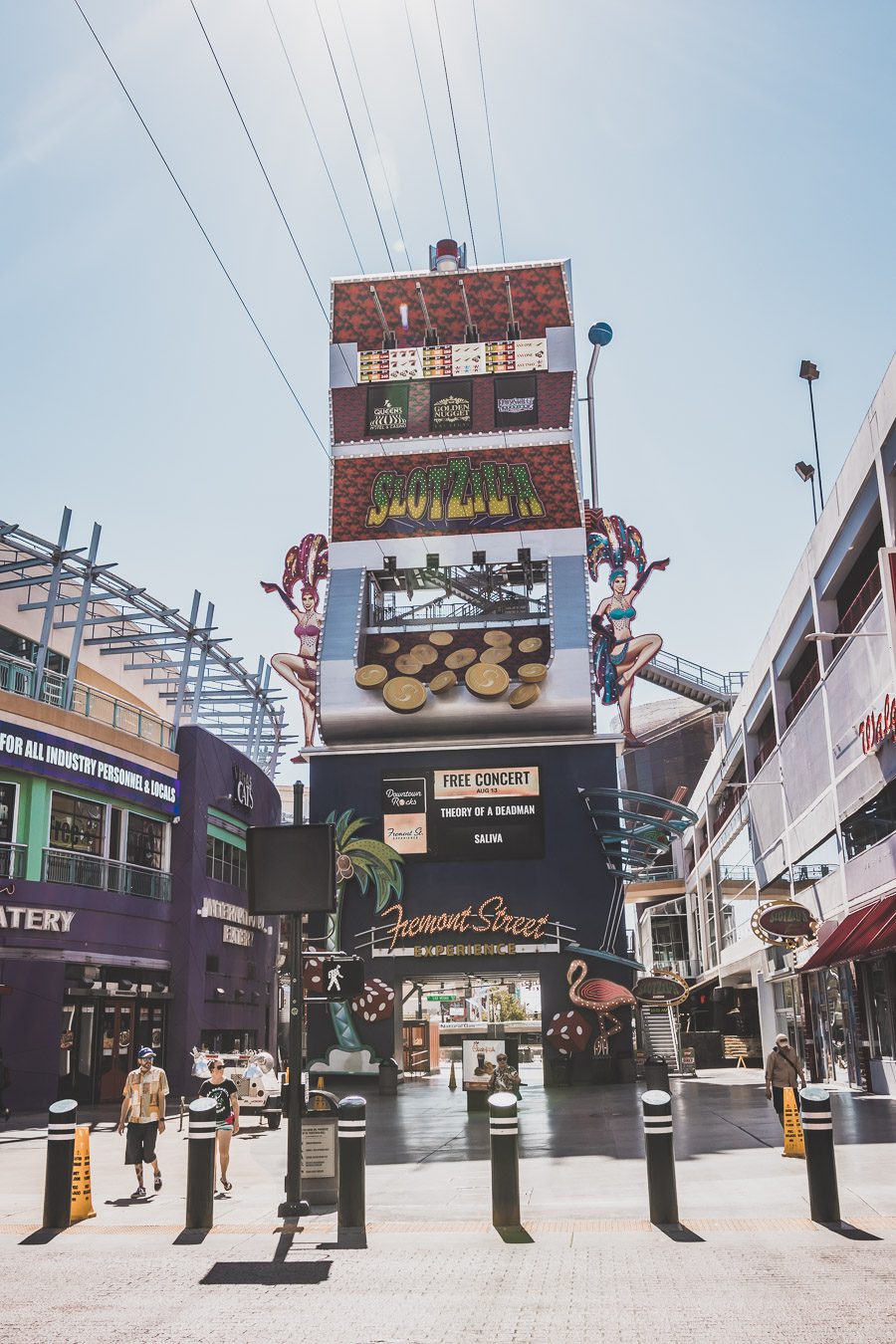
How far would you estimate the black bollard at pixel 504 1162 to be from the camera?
11.9 m

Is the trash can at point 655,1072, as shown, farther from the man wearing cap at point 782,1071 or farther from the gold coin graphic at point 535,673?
the gold coin graphic at point 535,673

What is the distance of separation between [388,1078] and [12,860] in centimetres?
1303

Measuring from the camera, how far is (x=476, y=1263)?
10.4m

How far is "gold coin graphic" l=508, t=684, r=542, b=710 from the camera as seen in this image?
4359 cm

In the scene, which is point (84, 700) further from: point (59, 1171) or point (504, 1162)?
point (504, 1162)

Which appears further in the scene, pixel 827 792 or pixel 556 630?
pixel 556 630

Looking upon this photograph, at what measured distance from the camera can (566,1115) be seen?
89.4 ft

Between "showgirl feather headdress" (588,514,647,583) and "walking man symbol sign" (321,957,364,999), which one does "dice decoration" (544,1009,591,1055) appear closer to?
"showgirl feather headdress" (588,514,647,583)

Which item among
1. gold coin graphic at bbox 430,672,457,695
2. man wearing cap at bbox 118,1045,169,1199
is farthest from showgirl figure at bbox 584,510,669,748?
man wearing cap at bbox 118,1045,169,1199

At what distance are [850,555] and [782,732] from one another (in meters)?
11.2

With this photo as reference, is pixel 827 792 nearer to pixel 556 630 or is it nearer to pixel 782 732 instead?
pixel 782 732

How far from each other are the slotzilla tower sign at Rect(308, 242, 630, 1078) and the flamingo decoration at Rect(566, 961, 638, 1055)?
19 centimetres

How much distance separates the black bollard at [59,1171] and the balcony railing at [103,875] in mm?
21219

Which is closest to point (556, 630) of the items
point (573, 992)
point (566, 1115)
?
point (573, 992)
